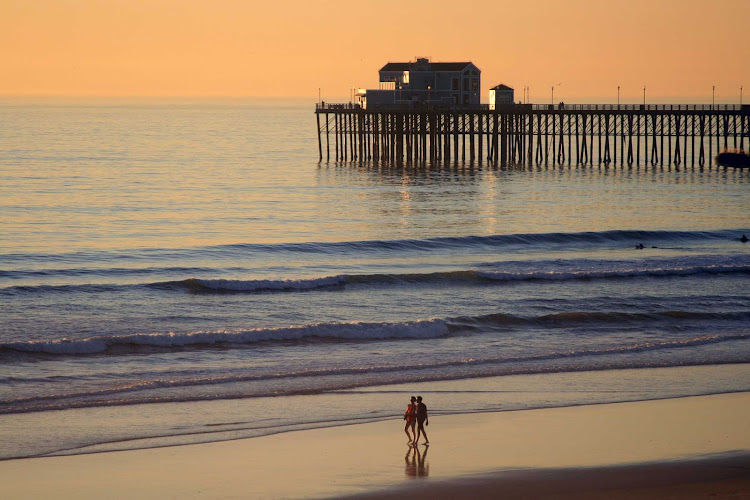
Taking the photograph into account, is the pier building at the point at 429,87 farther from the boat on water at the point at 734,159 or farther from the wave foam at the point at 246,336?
the wave foam at the point at 246,336

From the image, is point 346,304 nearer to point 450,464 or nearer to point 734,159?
point 450,464

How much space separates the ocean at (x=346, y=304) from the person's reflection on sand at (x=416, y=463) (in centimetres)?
96

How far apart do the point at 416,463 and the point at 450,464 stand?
0.52 meters

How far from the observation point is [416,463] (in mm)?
14383

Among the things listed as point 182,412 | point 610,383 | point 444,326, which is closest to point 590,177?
point 444,326

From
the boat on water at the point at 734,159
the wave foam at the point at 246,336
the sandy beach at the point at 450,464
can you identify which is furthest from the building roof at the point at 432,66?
the sandy beach at the point at 450,464

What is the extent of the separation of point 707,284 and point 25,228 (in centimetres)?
2968

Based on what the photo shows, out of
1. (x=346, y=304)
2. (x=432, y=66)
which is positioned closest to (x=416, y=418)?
(x=346, y=304)

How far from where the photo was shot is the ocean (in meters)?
18.2

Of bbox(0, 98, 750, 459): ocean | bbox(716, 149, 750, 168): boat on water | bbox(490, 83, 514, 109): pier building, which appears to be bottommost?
bbox(0, 98, 750, 459): ocean

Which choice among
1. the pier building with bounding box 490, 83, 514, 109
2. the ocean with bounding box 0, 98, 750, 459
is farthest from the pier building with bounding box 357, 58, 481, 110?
the ocean with bounding box 0, 98, 750, 459

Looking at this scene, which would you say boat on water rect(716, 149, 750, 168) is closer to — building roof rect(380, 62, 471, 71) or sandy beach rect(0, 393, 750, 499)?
building roof rect(380, 62, 471, 71)

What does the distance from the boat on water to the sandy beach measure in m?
63.5

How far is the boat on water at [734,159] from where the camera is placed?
7550 centimetres
